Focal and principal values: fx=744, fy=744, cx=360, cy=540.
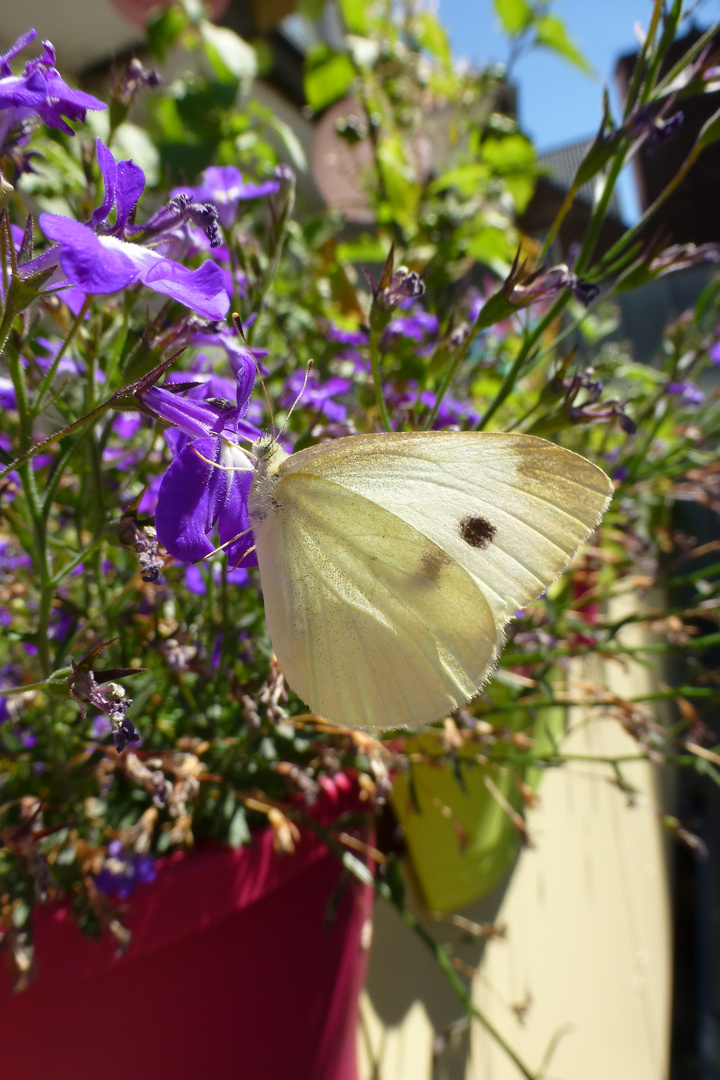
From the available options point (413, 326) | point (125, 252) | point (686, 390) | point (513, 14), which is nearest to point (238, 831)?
point (125, 252)

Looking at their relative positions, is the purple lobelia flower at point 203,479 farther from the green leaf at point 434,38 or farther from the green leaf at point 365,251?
the green leaf at point 434,38

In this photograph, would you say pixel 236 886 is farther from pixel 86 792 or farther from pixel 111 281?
pixel 111 281

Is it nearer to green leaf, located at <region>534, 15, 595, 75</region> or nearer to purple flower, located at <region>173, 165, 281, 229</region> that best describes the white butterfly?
purple flower, located at <region>173, 165, 281, 229</region>

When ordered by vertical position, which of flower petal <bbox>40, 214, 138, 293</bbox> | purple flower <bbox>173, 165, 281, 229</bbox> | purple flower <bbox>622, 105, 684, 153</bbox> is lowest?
flower petal <bbox>40, 214, 138, 293</bbox>

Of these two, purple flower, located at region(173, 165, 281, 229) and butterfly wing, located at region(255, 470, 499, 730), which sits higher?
purple flower, located at region(173, 165, 281, 229)

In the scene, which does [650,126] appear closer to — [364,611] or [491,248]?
[364,611]

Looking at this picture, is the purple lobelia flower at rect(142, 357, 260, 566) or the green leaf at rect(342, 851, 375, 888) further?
the green leaf at rect(342, 851, 375, 888)

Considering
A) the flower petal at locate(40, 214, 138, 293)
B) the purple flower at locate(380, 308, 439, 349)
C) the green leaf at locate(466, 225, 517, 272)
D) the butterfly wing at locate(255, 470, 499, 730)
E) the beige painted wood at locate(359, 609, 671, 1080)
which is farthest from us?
the green leaf at locate(466, 225, 517, 272)

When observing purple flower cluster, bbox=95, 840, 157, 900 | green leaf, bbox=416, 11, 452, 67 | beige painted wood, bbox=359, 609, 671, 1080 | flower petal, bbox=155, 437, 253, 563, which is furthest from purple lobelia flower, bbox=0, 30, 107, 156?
green leaf, bbox=416, 11, 452, 67

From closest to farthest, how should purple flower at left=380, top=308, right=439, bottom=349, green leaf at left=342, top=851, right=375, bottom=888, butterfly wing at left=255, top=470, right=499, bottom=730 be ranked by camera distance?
butterfly wing at left=255, top=470, right=499, bottom=730
green leaf at left=342, top=851, right=375, bottom=888
purple flower at left=380, top=308, right=439, bottom=349
